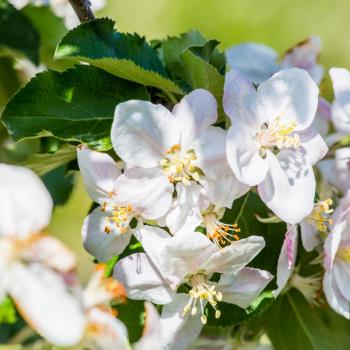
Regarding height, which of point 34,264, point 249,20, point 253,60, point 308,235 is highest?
point 34,264

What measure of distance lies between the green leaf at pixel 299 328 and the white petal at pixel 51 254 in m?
0.46

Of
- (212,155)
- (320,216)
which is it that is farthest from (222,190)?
(320,216)

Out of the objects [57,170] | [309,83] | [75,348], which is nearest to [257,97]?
[309,83]

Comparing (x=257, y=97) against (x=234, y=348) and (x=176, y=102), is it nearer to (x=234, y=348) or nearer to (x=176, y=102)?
(x=176, y=102)

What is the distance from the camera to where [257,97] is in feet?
2.73

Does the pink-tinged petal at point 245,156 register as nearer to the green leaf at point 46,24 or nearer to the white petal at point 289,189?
the white petal at point 289,189

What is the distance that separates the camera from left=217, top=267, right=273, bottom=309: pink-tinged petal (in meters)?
0.83

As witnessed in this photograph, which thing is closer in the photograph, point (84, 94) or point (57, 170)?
point (84, 94)

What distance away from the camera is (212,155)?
2.56 ft

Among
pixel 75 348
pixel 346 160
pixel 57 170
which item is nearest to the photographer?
pixel 75 348

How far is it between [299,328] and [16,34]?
521 mm

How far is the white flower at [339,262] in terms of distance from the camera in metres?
0.86

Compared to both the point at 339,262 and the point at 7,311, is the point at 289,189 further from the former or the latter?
the point at 7,311

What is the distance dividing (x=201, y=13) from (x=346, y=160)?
1.77 meters
